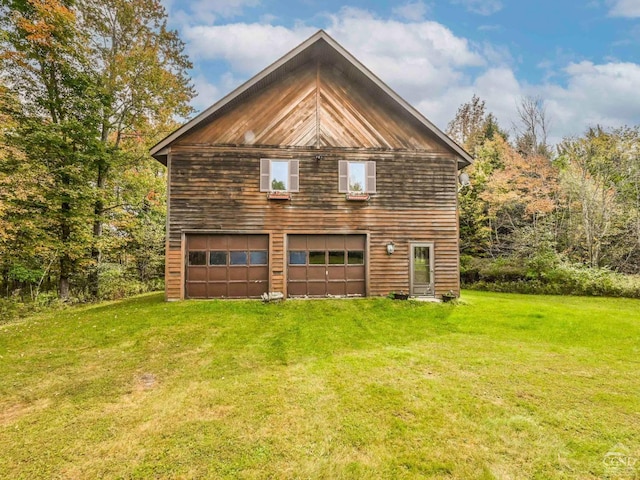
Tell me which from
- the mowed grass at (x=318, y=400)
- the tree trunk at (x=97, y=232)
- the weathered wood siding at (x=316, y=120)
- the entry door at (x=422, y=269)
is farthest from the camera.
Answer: the tree trunk at (x=97, y=232)

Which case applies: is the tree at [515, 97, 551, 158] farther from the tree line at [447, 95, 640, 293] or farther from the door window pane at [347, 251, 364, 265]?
the door window pane at [347, 251, 364, 265]

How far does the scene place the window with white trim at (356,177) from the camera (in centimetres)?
1202

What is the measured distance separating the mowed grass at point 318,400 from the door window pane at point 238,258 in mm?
3220

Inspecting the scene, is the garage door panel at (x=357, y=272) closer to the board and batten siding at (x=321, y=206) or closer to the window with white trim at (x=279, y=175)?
the board and batten siding at (x=321, y=206)

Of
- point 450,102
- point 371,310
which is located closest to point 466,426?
point 371,310

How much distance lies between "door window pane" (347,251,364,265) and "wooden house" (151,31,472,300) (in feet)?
0.13

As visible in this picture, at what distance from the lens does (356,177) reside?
1209 cm

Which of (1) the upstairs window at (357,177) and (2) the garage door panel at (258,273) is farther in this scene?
(1) the upstairs window at (357,177)

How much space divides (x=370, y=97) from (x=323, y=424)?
12055mm

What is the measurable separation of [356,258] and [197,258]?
20.0ft

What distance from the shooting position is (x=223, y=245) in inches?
458

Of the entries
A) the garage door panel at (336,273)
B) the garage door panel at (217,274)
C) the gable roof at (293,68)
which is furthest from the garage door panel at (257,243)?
the gable roof at (293,68)

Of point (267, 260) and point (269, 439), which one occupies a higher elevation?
point (267, 260)

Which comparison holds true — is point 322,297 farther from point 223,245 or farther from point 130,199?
point 130,199
